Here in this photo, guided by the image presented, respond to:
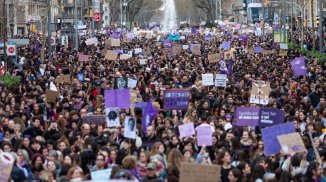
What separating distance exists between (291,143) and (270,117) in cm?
458

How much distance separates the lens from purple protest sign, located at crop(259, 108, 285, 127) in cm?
2041

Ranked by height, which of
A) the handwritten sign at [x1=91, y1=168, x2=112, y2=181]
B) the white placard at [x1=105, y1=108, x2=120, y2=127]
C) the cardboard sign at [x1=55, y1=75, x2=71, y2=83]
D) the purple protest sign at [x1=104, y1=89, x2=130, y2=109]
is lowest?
the handwritten sign at [x1=91, y1=168, x2=112, y2=181]

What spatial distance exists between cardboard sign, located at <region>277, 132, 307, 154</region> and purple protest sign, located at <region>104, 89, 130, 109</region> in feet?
17.1

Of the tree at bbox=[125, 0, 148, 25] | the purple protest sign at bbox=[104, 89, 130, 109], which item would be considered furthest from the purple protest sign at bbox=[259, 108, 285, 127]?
the tree at bbox=[125, 0, 148, 25]

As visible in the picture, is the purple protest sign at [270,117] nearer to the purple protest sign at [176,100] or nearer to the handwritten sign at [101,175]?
the purple protest sign at [176,100]

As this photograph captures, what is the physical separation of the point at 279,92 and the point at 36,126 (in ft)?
29.1

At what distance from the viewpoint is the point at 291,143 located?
15.8 metres

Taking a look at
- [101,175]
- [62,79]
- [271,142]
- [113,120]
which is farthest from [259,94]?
[101,175]

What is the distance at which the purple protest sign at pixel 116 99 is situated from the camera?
811 inches

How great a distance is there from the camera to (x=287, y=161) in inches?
620

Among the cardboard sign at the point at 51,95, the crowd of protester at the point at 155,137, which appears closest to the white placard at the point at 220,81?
the crowd of protester at the point at 155,137

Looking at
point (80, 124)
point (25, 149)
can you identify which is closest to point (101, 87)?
point (80, 124)

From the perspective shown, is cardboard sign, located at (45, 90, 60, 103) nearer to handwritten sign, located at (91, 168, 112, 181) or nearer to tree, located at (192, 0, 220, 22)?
handwritten sign, located at (91, 168, 112, 181)

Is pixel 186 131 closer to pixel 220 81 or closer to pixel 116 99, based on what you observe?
pixel 116 99
